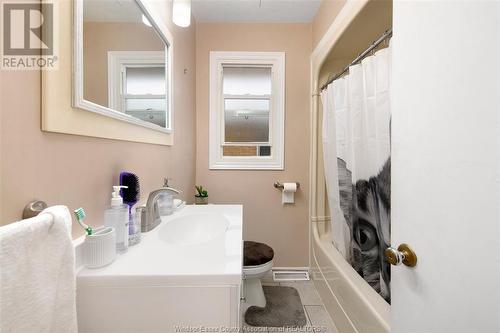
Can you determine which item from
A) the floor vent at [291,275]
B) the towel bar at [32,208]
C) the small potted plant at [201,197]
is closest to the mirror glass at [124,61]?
the towel bar at [32,208]

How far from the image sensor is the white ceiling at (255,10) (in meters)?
1.82

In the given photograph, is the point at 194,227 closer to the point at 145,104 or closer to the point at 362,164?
the point at 145,104

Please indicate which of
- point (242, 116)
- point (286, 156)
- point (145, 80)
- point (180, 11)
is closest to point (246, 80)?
point (242, 116)

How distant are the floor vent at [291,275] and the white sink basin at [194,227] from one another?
1.18 m

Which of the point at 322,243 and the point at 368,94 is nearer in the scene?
the point at 368,94

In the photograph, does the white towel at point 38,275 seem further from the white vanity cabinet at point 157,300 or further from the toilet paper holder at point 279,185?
the toilet paper holder at point 279,185

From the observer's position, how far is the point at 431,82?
1.95ft

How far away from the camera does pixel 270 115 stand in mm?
2152

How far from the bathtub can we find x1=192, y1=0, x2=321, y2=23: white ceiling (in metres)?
1.82

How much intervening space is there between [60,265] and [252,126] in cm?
189

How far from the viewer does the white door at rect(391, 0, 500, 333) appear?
0.46 m

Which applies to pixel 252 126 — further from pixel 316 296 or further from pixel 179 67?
pixel 316 296

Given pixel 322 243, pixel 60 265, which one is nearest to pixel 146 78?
pixel 60 265

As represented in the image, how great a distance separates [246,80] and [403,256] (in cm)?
193
